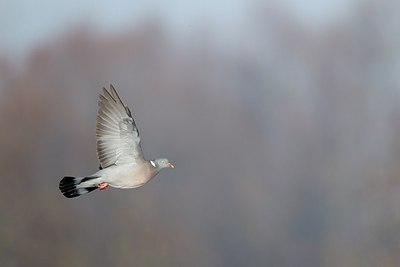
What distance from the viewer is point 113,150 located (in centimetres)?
685

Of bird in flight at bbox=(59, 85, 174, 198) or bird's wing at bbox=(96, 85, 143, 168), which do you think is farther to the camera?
bird's wing at bbox=(96, 85, 143, 168)

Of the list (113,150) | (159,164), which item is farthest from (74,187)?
(159,164)

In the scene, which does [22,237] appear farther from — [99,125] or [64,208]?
[99,125]

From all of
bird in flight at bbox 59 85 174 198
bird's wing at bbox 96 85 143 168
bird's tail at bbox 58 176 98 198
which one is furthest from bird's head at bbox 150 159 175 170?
bird's tail at bbox 58 176 98 198

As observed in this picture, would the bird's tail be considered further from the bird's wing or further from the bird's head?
the bird's head

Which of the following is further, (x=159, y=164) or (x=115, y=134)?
(x=115, y=134)

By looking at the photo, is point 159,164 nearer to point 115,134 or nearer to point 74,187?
point 115,134

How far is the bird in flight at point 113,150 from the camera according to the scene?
21.8ft

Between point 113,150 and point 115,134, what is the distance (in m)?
0.14

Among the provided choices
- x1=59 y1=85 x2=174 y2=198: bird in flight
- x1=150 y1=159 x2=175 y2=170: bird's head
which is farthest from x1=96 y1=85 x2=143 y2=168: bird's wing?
x1=150 y1=159 x2=175 y2=170: bird's head

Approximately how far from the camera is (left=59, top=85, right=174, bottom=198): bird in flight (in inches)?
262

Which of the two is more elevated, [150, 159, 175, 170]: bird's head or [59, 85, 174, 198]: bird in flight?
[59, 85, 174, 198]: bird in flight

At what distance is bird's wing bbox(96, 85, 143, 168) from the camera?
6773 mm

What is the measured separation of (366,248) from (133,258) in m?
4.90
